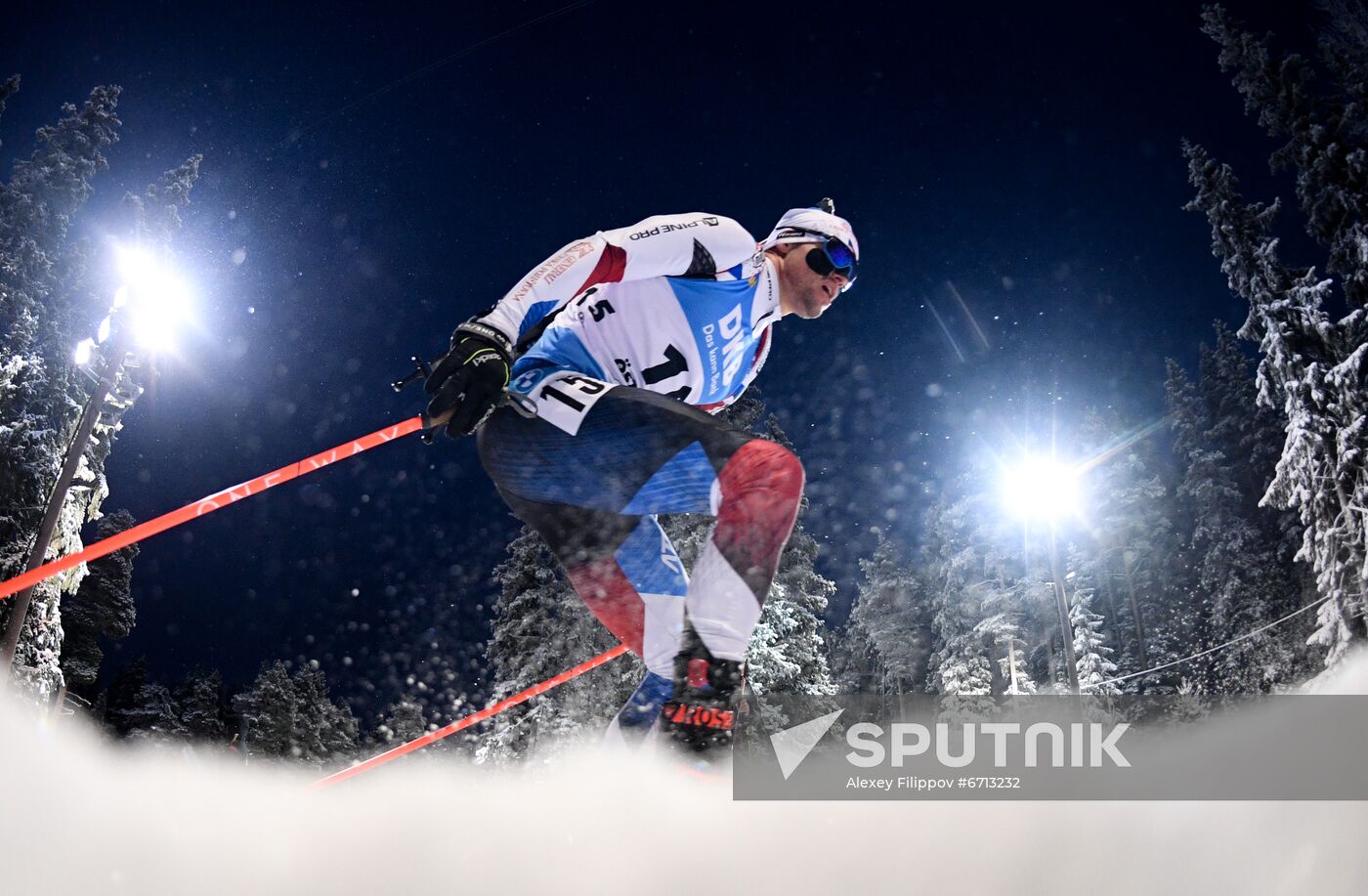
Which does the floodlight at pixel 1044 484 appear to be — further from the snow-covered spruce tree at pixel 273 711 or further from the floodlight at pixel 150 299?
the snow-covered spruce tree at pixel 273 711

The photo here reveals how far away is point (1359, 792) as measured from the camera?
1.95m

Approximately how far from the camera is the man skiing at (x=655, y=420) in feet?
6.12

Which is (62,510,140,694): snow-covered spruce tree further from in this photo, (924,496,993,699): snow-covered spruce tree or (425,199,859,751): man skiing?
(924,496,993,699): snow-covered spruce tree

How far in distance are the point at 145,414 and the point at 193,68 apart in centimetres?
382

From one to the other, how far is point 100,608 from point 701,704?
15485 millimetres

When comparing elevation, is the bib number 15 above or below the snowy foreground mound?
above

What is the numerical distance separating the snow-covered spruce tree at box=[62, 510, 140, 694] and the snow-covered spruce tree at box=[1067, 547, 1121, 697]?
1835cm

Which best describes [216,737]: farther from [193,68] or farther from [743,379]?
[743,379]

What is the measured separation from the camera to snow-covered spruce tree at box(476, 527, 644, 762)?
10.3 metres

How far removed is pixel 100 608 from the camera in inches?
526

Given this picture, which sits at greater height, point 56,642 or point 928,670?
point 928,670

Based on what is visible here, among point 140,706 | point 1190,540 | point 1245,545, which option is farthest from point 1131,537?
point 140,706

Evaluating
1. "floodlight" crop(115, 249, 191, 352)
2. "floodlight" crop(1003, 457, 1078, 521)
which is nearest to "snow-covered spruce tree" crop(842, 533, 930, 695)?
"floodlight" crop(1003, 457, 1078, 521)

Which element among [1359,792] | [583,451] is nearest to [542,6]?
[583,451]
